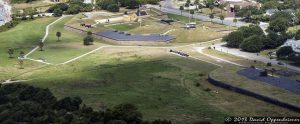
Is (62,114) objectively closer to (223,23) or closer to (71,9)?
(223,23)

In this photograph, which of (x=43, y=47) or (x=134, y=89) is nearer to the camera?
(x=134, y=89)

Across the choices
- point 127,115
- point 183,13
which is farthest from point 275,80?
point 183,13

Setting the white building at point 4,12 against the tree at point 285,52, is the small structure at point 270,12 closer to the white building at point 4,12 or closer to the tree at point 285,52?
the tree at point 285,52

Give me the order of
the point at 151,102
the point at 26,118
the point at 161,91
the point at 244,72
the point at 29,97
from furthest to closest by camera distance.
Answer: the point at 244,72, the point at 161,91, the point at 151,102, the point at 29,97, the point at 26,118

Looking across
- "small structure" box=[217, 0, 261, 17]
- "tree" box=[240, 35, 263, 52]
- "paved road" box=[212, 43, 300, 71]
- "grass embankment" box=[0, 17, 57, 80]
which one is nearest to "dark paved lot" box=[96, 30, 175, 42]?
"paved road" box=[212, 43, 300, 71]

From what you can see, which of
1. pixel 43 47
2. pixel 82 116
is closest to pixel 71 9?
pixel 43 47

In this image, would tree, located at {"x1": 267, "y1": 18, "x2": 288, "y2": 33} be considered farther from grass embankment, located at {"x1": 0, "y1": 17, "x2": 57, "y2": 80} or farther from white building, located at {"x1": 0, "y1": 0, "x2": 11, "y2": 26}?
white building, located at {"x1": 0, "y1": 0, "x2": 11, "y2": 26}
